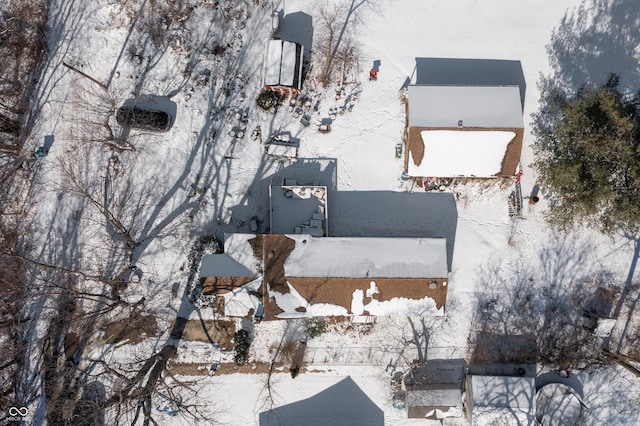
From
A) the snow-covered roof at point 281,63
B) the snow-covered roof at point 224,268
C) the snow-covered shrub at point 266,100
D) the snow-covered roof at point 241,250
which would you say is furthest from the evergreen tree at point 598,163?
the snow-covered roof at point 224,268

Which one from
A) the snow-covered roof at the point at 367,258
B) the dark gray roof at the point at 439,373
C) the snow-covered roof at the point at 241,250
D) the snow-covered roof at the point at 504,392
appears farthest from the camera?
the dark gray roof at the point at 439,373

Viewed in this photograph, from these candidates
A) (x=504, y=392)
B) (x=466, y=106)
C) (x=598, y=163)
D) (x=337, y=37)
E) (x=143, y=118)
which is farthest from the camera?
(x=337, y=37)

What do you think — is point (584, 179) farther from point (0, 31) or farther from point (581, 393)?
point (0, 31)

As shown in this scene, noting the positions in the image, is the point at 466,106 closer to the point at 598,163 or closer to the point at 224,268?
the point at 598,163

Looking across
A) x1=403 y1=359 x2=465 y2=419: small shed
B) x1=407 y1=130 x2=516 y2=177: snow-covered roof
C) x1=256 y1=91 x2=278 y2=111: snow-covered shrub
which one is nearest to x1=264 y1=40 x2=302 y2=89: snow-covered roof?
x1=256 y1=91 x2=278 y2=111: snow-covered shrub

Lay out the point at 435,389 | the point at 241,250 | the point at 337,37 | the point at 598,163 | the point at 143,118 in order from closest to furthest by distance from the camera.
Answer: the point at 598,163
the point at 241,250
the point at 435,389
the point at 143,118
the point at 337,37

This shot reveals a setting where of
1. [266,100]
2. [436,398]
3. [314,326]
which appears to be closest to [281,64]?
[266,100]

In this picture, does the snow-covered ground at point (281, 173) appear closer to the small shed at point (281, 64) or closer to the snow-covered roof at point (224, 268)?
the small shed at point (281, 64)

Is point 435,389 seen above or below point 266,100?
below
